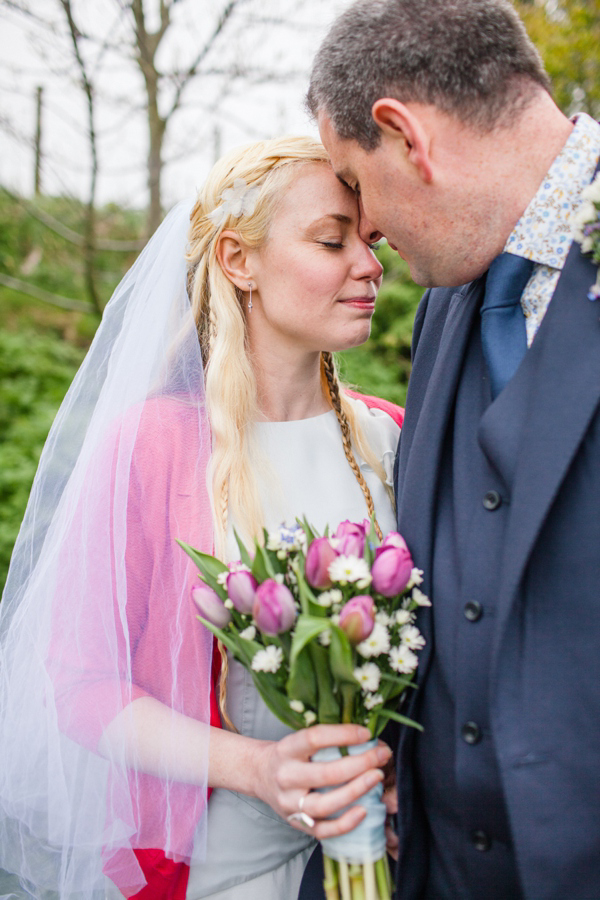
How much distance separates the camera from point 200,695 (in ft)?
6.26

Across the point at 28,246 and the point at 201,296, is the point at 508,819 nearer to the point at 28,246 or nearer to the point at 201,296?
the point at 201,296

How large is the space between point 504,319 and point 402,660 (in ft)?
2.68

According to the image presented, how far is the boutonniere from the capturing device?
4.72ft

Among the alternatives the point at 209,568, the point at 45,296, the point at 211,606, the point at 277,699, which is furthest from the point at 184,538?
the point at 45,296

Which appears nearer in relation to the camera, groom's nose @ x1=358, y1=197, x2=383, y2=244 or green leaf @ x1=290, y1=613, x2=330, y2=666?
green leaf @ x1=290, y1=613, x2=330, y2=666

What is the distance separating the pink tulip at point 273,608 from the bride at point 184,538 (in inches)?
10.7

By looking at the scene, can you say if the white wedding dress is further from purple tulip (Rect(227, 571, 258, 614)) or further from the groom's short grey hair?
the groom's short grey hair

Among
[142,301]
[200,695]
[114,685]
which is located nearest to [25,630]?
[114,685]

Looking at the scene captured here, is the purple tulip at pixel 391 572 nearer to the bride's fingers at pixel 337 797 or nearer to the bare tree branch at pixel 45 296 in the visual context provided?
the bride's fingers at pixel 337 797

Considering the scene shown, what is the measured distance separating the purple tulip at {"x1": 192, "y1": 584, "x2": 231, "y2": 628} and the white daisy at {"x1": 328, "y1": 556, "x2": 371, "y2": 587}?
28 cm

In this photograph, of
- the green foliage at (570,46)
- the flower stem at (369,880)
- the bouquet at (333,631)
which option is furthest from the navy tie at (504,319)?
the green foliage at (570,46)

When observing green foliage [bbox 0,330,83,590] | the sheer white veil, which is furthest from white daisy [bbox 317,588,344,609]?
green foliage [bbox 0,330,83,590]

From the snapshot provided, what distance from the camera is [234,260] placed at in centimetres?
243

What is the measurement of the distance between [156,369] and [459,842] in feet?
4.92
